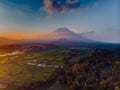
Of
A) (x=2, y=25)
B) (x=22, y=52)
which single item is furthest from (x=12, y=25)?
(x=22, y=52)

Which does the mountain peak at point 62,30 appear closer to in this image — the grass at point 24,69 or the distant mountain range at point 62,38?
the distant mountain range at point 62,38

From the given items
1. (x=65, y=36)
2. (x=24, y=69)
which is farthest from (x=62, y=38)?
(x=24, y=69)

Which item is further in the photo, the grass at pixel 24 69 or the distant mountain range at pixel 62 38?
the grass at pixel 24 69

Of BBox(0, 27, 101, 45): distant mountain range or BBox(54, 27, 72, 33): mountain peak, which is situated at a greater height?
BBox(54, 27, 72, 33): mountain peak

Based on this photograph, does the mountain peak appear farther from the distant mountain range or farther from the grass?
the grass

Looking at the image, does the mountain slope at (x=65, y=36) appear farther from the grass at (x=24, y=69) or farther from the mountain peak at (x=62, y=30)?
the grass at (x=24, y=69)

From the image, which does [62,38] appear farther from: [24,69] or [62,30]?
[24,69]

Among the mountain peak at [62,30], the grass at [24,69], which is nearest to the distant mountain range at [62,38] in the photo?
the mountain peak at [62,30]

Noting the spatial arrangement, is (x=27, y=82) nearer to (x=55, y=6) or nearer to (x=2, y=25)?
(x=2, y=25)

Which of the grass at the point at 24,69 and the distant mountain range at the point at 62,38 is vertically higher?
the distant mountain range at the point at 62,38

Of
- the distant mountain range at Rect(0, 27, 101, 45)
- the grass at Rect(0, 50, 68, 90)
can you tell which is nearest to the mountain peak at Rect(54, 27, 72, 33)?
the distant mountain range at Rect(0, 27, 101, 45)

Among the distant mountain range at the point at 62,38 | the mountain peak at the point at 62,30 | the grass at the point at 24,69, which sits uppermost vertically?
the mountain peak at the point at 62,30
